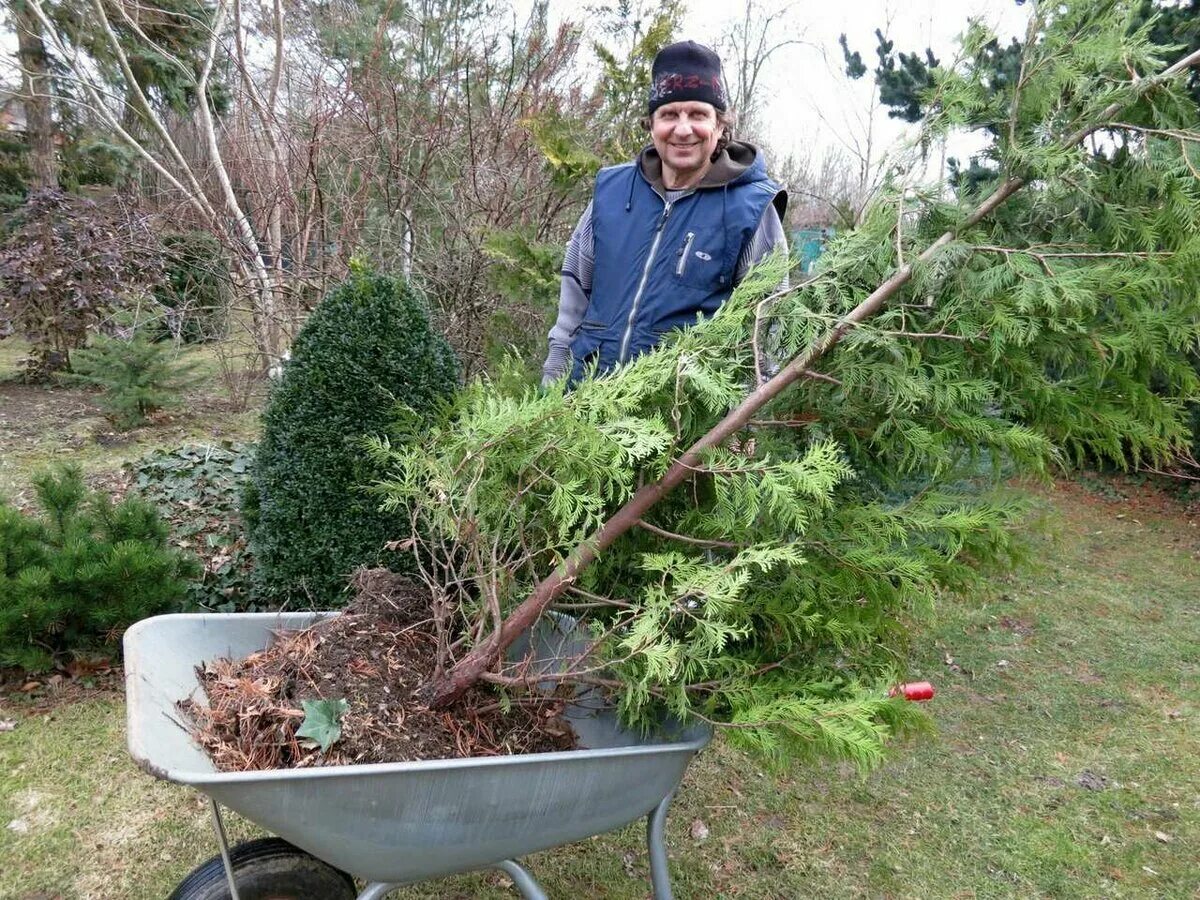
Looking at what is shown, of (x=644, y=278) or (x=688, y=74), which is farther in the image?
(x=644, y=278)

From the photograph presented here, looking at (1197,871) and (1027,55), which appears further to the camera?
(1197,871)

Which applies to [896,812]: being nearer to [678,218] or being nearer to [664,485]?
[664,485]

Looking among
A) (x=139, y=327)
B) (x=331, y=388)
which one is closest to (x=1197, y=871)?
(x=331, y=388)

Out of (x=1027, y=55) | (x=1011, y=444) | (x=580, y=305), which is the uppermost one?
(x=1027, y=55)

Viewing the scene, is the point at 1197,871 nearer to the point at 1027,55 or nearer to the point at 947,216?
the point at 947,216

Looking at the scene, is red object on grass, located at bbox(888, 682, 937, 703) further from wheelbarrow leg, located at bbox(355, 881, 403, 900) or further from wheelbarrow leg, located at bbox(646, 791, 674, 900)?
wheelbarrow leg, located at bbox(355, 881, 403, 900)

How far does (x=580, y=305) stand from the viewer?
2.52 m

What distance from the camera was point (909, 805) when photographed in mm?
3004

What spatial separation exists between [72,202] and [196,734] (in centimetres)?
802

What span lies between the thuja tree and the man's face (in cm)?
59

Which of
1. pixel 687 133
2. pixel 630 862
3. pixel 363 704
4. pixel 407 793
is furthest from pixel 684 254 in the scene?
pixel 630 862

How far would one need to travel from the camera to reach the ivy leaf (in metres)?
1.53

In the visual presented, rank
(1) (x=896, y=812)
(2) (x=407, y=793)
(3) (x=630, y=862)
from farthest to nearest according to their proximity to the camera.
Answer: (1) (x=896, y=812) < (3) (x=630, y=862) < (2) (x=407, y=793)

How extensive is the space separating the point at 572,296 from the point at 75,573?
2222 mm
